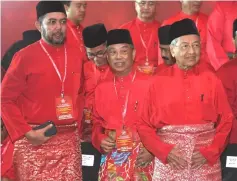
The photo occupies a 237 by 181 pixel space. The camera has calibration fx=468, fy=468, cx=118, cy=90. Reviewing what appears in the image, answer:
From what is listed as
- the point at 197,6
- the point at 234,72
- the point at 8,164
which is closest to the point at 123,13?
the point at 197,6

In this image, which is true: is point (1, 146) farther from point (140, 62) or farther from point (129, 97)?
point (140, 62)

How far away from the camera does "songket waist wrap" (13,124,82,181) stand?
3215 mm

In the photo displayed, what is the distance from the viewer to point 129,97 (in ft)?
10.8

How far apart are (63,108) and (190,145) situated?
906mm

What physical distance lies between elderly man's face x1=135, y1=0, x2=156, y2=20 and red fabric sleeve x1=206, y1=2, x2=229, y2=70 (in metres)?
0.61

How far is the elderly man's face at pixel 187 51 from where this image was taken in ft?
9.88

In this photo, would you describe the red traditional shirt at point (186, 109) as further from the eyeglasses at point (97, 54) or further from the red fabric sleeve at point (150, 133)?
the eyeglasses at point (97, 54)

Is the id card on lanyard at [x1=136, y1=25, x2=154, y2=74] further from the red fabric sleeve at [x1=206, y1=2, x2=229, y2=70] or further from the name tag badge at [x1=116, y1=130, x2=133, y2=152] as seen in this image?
the name tag badge at [x1=116, y1=130, x2=133, y2=152]

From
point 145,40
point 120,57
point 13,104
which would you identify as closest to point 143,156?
point 120,57

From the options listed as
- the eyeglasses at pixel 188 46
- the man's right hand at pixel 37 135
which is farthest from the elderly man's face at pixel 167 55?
the man's right hand at pixel 37 135

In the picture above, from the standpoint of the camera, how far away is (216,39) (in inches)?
185

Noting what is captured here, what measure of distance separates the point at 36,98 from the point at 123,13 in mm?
2646

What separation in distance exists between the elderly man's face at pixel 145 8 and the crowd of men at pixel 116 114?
1.05 metres

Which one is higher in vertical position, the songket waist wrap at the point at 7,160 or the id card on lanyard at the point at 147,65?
the id card on lanyard at the point at 147,65
